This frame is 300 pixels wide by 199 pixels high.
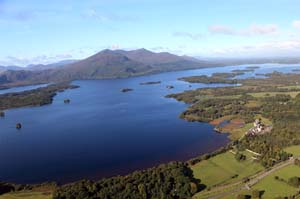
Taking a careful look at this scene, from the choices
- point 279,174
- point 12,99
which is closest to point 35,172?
point 279,174

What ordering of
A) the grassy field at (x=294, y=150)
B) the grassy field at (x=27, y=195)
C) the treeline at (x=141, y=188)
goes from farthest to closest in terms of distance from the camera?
the grassy field at (x=294, y=150) < the grassy field at (x=27, y=195) < the treeline at (x=141, y=188)

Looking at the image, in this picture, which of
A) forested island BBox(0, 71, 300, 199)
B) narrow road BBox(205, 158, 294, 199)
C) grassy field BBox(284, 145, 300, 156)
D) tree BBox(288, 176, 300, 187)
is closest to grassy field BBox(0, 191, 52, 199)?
forested island BBox(0, 71, 300, 199)

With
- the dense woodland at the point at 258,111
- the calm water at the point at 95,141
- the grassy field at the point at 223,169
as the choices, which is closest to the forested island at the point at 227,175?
the grassy field at the point at 223,169

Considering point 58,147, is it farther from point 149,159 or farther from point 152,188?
point 152,188

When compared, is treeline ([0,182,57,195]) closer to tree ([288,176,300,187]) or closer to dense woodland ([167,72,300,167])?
dense woodland ([167,72,300,167])

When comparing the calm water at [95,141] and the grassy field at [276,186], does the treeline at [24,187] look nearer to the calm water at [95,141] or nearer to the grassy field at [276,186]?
the calm water at [95,141]

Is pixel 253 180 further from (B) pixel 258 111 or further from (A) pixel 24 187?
(B) pixel 258 111

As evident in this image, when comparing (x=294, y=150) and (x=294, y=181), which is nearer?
(x=294, y=181)

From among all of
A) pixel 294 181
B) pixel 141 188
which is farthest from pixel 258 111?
pixel 141 188
